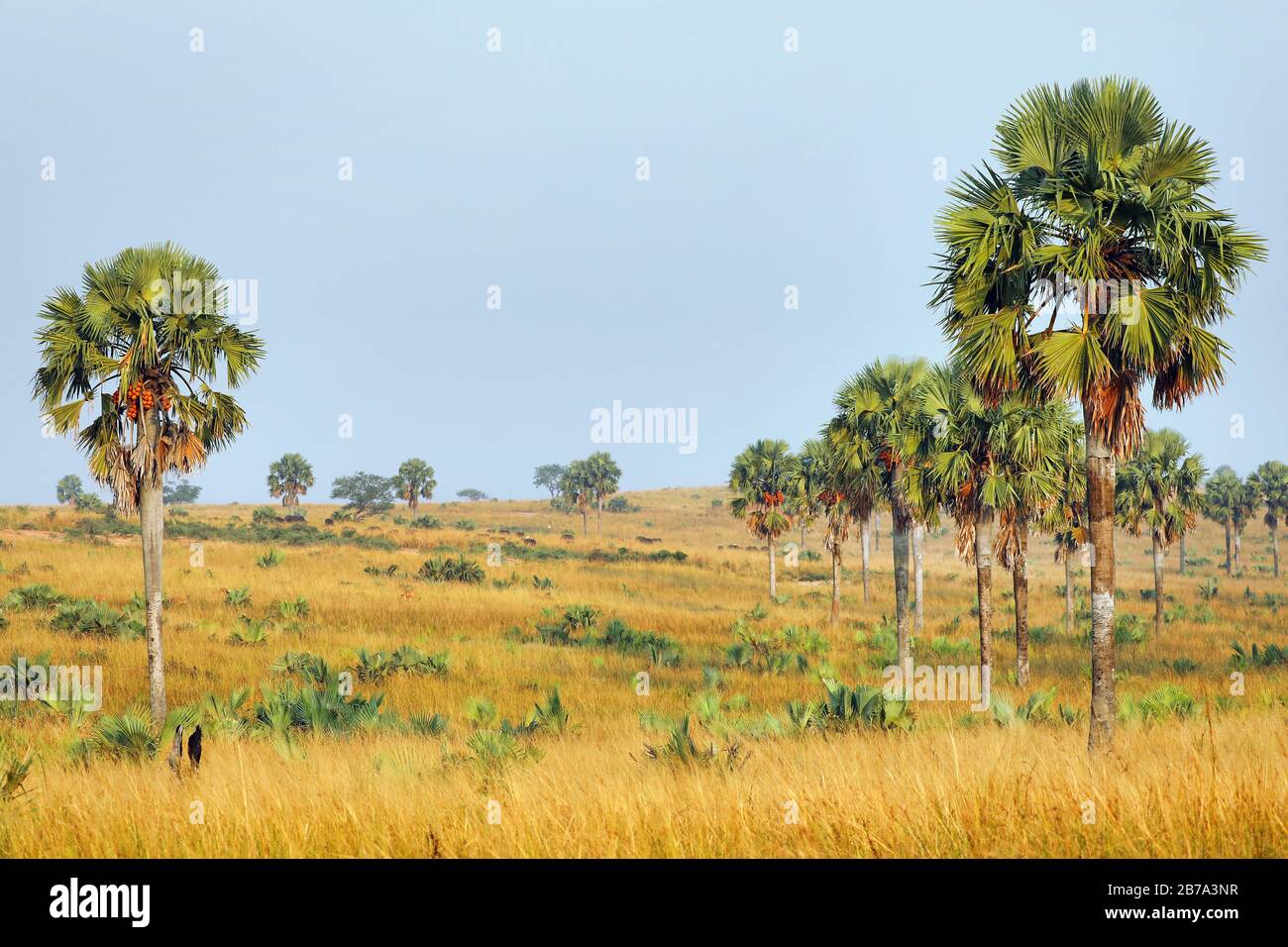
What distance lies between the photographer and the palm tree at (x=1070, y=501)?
24.0 meters

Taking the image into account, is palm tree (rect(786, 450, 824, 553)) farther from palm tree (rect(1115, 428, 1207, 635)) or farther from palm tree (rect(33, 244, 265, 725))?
palm tree (rect(33, 244, 265, 725))

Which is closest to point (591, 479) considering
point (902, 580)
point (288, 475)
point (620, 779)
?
point (288, 475)

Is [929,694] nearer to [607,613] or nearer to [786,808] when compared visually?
[786,808]

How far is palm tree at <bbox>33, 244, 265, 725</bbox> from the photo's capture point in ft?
53.1

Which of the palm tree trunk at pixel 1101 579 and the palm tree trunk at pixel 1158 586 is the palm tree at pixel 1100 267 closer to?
the palm tree trunk at pixel 1101 579

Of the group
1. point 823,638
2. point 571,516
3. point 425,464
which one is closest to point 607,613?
point 823,638

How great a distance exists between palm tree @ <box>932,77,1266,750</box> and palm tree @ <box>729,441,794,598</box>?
3930 cm

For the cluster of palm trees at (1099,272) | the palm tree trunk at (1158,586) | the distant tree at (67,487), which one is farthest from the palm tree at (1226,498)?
the distant tree at (67,487)

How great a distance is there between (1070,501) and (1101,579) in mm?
28174

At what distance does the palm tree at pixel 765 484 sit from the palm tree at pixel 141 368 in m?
38.3

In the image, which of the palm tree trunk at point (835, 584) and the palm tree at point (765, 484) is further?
the palm tree at point (765, 484)

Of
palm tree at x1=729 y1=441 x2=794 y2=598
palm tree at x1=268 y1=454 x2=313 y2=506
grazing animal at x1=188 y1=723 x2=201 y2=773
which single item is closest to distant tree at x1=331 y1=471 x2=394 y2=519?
palm tree at x1=268 y1=454 x2=313 y2=506
